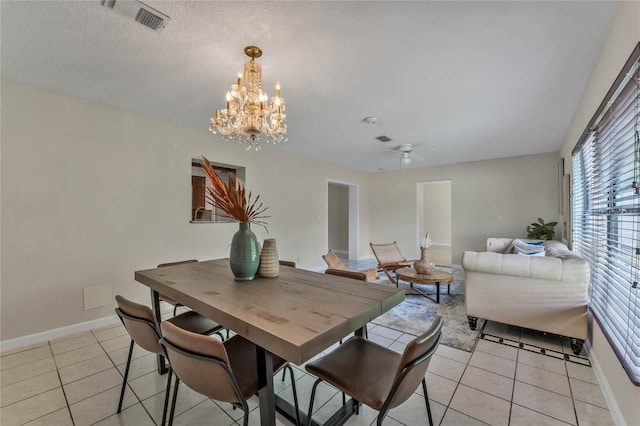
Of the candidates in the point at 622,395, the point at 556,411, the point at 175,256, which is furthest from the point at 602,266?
the point at 175,256

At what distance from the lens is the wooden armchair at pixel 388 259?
15.6ft

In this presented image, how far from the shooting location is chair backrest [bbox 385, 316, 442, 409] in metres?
1.01

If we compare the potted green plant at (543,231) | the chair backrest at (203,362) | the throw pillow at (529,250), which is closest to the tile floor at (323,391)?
the chair backrest at (203,362)

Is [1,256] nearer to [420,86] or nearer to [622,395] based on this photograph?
[420,86]

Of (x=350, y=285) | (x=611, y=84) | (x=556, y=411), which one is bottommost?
(x=556, y=411)

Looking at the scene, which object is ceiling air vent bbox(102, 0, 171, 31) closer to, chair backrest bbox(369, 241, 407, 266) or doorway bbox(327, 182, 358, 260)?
chair backrest bbox(369, 241, 407, 266)

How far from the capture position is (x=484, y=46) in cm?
192

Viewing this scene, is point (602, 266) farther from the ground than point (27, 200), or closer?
closer

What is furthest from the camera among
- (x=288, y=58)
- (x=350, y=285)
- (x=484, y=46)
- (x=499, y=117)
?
(x=499, y=117)

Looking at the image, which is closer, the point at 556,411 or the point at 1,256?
the point at 556,411

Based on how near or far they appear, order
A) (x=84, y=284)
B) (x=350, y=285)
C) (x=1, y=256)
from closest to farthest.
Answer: (x=350, y=285)
(x=1, y=256)
(x=84, y=284)

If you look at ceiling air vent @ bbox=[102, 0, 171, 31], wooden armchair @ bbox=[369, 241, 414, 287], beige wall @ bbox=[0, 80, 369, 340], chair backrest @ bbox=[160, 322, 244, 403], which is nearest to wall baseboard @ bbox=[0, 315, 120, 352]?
beige wall @ bbox=[0, 80, 369, 340]

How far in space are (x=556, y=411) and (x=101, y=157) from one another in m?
4.55

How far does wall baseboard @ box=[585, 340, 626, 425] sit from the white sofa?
0.66 feet
